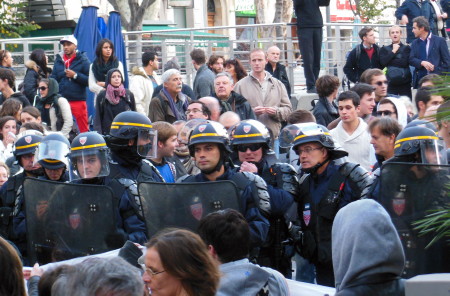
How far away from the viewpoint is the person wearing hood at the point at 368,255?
404 cm

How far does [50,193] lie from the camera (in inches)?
251

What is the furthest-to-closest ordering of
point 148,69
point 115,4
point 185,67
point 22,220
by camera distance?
1. point 115,4
2. point 185,67
3. point 148,69
4. point 22,220

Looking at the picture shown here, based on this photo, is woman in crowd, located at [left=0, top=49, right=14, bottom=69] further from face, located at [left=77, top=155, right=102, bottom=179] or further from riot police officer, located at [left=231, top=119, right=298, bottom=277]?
face, located at [left=77, top=155, right=102, bottom=179]

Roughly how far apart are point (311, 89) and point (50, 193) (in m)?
8.63

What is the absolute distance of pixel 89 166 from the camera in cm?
660

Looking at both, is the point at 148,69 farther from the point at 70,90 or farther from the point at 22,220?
the point at 22,220

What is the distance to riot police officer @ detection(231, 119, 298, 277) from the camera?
20.8 feet

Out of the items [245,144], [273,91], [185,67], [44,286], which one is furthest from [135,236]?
[185,67]

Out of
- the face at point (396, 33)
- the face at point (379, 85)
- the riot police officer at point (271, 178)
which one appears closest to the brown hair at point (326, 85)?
the face at point (379, 85)

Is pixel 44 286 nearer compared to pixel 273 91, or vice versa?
pixel 44 286

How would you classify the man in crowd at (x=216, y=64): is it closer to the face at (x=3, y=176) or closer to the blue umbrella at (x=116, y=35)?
the blue umbrella at (x=116, y=35)

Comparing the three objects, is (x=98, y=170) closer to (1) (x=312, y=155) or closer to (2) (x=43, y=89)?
(1) (x=312, y=155)

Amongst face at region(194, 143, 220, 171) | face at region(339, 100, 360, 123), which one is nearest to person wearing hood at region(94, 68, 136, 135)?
face at region(339, 100, 360, 123)

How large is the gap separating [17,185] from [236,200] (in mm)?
1909
